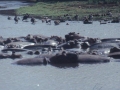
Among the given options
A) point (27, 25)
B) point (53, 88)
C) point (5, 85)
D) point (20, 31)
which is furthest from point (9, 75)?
point (27, 25)

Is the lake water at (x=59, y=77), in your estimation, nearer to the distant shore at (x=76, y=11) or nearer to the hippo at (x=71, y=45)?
the hippo at (x=71, y=45)

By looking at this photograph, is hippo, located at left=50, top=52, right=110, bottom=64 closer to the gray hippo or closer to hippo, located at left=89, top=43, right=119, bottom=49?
the gray hippo

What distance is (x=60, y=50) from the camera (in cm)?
2928

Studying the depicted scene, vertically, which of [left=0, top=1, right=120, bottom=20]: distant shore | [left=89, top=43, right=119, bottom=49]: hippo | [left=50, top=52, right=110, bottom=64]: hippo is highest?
[left=89, top=43, right=119, bottom=49]: hippo

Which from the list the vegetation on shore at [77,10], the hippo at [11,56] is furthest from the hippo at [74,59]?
the vegetation on shore at [77,10]

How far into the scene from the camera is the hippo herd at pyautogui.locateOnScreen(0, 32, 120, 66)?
→ 2622cm

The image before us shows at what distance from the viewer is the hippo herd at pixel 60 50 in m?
26.2

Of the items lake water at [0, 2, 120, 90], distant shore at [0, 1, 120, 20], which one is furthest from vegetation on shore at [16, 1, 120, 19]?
lake water at [0, 2, 120, 90]

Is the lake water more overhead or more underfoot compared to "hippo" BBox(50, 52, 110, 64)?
more underfoot

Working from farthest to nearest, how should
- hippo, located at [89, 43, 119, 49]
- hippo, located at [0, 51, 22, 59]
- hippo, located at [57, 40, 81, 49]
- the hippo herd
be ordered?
1. hippo, located at [57, 40, 81, 49]
2. hippo, located at [89, 43, 119, 49]
3. hippo, located at [0, 51, 22, 59]
4. the hippo herd

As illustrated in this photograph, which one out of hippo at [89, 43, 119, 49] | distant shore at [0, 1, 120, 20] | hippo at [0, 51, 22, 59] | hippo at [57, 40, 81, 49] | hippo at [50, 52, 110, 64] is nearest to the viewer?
hippo at [50, 52, 110, 64]

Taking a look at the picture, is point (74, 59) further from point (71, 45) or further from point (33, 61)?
point (71, 45)

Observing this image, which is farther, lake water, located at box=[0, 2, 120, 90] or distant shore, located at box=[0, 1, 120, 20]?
distant shore, located at box=[0, 1, 120, 20]

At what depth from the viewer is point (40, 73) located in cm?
2420
